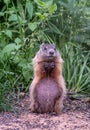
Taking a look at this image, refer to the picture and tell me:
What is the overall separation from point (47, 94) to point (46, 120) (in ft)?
1.51

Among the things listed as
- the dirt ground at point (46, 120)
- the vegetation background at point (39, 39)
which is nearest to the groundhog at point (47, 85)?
the dirt ground at point (46, 120)

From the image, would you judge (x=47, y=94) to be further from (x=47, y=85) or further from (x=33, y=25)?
(x=33, y=25)

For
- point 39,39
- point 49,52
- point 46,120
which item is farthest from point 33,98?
point 39,39

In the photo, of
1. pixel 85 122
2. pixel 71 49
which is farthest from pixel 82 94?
pixel 85 122

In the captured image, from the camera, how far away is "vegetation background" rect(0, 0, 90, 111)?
7496 mm

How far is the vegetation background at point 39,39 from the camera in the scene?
7.50 metres

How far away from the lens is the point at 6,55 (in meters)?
7.60

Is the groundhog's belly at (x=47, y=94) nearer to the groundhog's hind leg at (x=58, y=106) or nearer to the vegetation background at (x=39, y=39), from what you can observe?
the groundhog's hind leg at (x=58, y=106)

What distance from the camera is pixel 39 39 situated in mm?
8180

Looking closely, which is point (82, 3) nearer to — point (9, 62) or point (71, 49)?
point (71, 49)

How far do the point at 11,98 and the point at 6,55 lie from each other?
0.83 meters

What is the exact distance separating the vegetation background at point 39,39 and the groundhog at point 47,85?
0.44 m

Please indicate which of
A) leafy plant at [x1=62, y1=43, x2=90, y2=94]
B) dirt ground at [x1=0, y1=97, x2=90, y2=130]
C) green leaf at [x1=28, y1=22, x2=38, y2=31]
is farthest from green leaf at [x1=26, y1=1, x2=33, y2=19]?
dirt ground at [x1=0, y1=97, x2=90, y2=130]

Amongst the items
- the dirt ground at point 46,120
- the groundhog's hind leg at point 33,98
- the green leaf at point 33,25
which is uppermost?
the green leaf at point 33,25
